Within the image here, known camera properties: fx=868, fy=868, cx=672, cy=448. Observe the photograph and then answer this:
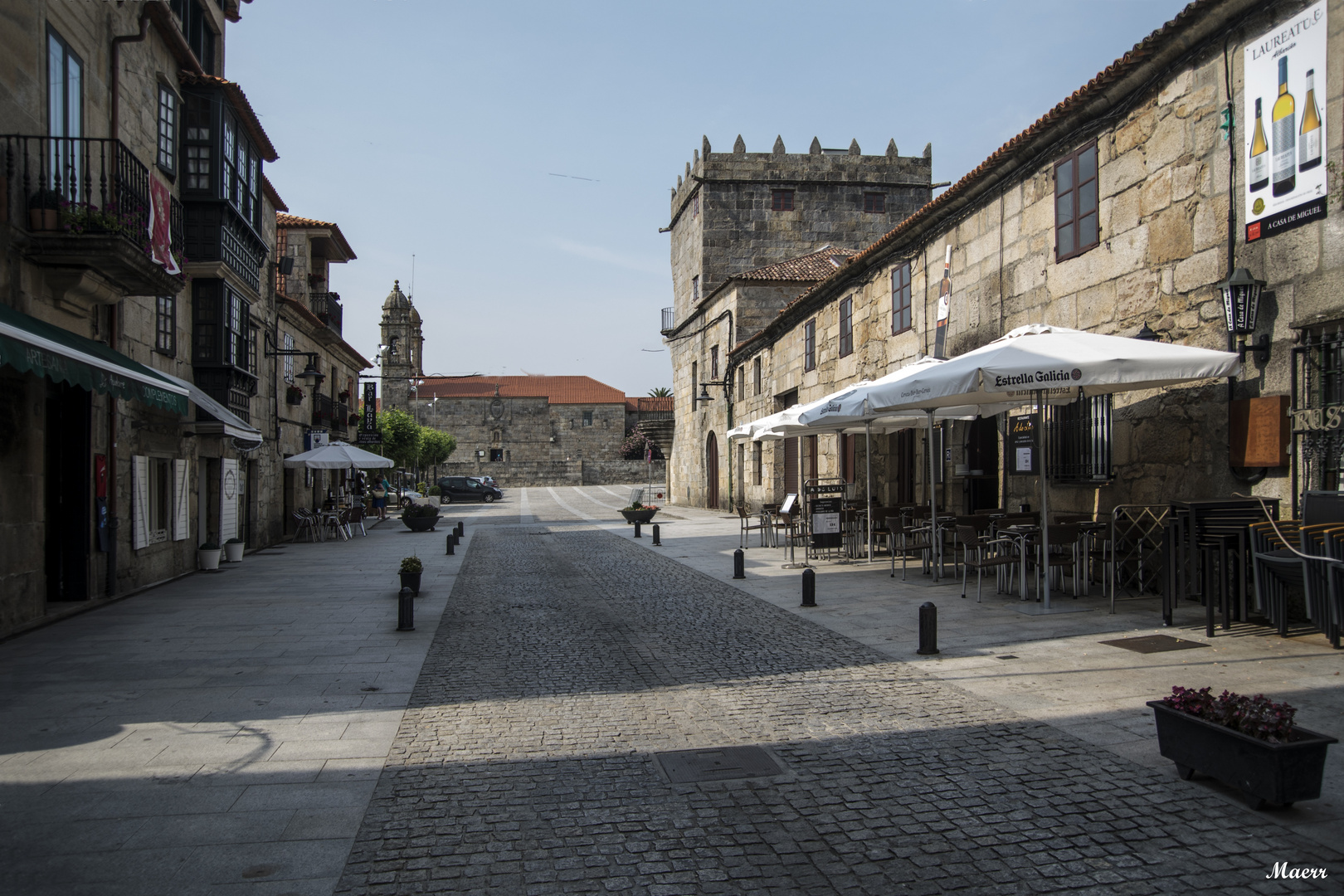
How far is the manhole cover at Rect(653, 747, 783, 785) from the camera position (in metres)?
4.43

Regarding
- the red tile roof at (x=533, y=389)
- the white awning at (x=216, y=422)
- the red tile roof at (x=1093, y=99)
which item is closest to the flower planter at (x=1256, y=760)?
the red tile roof at (x=1093, y=99)

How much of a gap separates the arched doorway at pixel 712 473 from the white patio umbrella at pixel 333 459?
14.3m

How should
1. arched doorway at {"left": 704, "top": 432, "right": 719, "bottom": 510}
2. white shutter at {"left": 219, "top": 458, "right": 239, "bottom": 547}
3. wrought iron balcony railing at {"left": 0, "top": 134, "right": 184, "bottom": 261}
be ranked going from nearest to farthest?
wrought iron balcony railing at {"left": 0, "top": 134, "right": 184, "bottom": 261}, white shutter at {"left": 219, "top": 458, "right": 239, "bottom": 547}, arched doorway at {"left": 704, "top": 432, "right": 719, "bottom": 510}

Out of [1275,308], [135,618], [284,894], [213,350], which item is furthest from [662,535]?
[284,894]

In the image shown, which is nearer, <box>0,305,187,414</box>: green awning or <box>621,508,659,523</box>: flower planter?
<box>0,305,187,414</box>: green awning

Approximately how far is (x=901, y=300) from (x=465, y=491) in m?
35.9

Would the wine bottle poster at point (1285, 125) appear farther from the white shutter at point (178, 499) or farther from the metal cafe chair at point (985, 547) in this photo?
the white shutter at point (178, 499)

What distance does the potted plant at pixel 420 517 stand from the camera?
2345cm

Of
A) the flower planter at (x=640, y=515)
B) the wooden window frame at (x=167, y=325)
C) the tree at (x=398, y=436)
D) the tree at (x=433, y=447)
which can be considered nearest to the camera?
the wooden window frame at (x=167, y=325)

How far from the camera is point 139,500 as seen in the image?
1159 cm

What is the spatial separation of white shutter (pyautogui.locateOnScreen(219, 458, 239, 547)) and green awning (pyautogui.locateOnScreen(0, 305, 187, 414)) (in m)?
5.85

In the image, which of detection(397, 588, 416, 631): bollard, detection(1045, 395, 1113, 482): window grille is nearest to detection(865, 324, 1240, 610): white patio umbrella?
detection(1045, 395, 1113, 482): window grille

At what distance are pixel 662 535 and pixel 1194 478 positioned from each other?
1382 cm

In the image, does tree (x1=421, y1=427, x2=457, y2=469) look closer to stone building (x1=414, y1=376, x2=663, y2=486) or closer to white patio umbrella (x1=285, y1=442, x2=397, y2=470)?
stone building (x1=414, y1=376, x2=663, y2=486)
